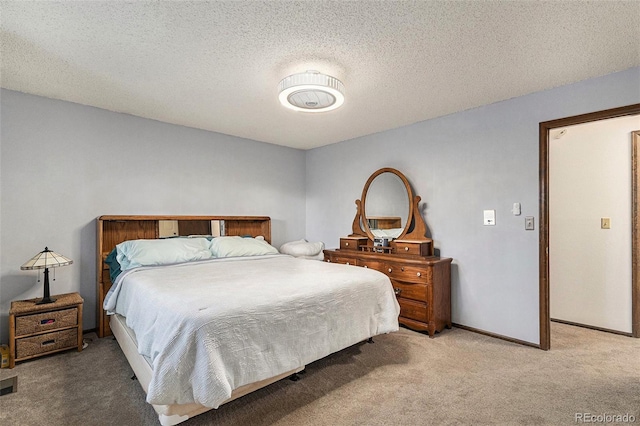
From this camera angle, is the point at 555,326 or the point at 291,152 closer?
the point at 555,326

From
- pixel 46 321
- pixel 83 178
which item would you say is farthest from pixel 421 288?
pixel 83 178

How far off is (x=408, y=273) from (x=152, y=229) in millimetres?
2946

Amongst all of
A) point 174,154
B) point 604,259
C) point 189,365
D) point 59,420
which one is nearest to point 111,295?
point 59,420

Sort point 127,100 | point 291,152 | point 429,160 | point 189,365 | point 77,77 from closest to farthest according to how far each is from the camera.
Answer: point 189,365 → point 77,77 → point 127,100 → point 429,160 → point 291,152

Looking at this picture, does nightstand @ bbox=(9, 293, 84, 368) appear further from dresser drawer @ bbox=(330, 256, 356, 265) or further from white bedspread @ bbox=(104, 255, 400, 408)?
dresser drawer @ bbox=(330, 256, 356, 265)

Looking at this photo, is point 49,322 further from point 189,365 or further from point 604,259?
point 604,259

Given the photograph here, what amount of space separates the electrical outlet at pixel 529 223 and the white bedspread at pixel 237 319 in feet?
4.78

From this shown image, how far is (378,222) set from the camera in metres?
4.20

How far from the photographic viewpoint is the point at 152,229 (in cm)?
371

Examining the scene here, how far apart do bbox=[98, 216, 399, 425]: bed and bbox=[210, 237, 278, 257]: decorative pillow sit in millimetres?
446

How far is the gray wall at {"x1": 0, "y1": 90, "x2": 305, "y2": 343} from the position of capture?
2.92m

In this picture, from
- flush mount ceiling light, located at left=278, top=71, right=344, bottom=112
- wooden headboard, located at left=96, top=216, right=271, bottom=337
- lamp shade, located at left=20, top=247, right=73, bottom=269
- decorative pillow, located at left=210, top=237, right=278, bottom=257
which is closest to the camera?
flush mount ceiling light, located at left=278, top=71, right=344, bottom=112

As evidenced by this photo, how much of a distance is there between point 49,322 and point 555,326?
4.98 metres

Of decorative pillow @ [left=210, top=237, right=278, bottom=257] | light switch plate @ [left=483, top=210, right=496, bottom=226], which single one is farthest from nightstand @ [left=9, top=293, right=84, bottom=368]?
light switch plate @ [left=483, top=210, right=496, bottom=226]
